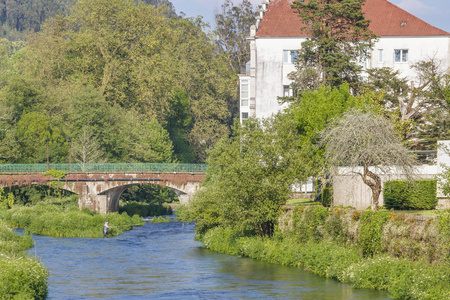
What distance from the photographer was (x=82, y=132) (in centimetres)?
8412

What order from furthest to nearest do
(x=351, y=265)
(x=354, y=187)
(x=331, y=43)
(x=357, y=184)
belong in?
(x=331, y=43) → (x=354, y=187) → (x=357, y=184) → (x=351, y=265)

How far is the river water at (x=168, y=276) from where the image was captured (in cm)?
3095

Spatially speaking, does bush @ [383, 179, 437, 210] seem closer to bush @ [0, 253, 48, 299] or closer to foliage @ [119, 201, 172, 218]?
bush @ [0, 253, 48, 299]

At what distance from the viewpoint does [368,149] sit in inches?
1442

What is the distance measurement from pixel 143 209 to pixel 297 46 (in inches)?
1094

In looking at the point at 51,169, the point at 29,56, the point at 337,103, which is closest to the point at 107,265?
the point at 337,103

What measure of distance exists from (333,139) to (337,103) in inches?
383

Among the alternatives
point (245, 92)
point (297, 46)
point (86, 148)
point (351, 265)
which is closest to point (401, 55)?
point (297, 46)

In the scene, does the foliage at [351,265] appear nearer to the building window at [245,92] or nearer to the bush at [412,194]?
the bush at [412,194]

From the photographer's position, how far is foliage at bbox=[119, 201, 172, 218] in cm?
8394

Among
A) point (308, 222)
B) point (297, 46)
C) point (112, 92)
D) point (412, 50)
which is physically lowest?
point (308, 222)

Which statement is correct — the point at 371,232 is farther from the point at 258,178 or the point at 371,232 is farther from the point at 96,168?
the point at 96,168

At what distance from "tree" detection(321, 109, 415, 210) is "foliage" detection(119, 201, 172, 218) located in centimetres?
4777

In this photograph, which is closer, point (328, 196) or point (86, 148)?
point (328, 196)
